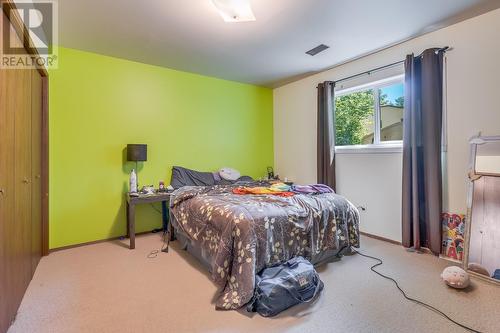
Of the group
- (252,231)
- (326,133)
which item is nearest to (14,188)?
(252,231)

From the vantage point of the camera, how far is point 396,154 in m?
3.15

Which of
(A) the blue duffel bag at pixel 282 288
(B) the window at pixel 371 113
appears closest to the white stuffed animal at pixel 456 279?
(A) the blue duffel bag at pixel 282 288

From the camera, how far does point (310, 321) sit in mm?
1704

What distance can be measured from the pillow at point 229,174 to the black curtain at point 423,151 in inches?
96.3

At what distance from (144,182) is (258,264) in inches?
92.4

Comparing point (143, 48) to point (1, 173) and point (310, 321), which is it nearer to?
point (1, 173)

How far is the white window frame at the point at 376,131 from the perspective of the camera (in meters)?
3.20

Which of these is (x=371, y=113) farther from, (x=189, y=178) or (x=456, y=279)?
(x=189, y=178)

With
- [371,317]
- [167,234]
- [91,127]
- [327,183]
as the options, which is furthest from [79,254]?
[327,183]

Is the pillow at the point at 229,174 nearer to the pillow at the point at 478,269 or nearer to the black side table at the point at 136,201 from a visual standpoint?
the black side table at the point at 136,201

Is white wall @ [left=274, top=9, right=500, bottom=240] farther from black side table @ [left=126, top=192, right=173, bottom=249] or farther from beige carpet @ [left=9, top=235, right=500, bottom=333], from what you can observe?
black side table @ [left=126, top=192, right=173, bottom=249]

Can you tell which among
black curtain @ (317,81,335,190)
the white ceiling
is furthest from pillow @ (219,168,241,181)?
the white ceiling

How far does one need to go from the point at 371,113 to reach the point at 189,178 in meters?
2.85

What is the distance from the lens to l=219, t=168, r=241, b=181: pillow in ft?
13.7
